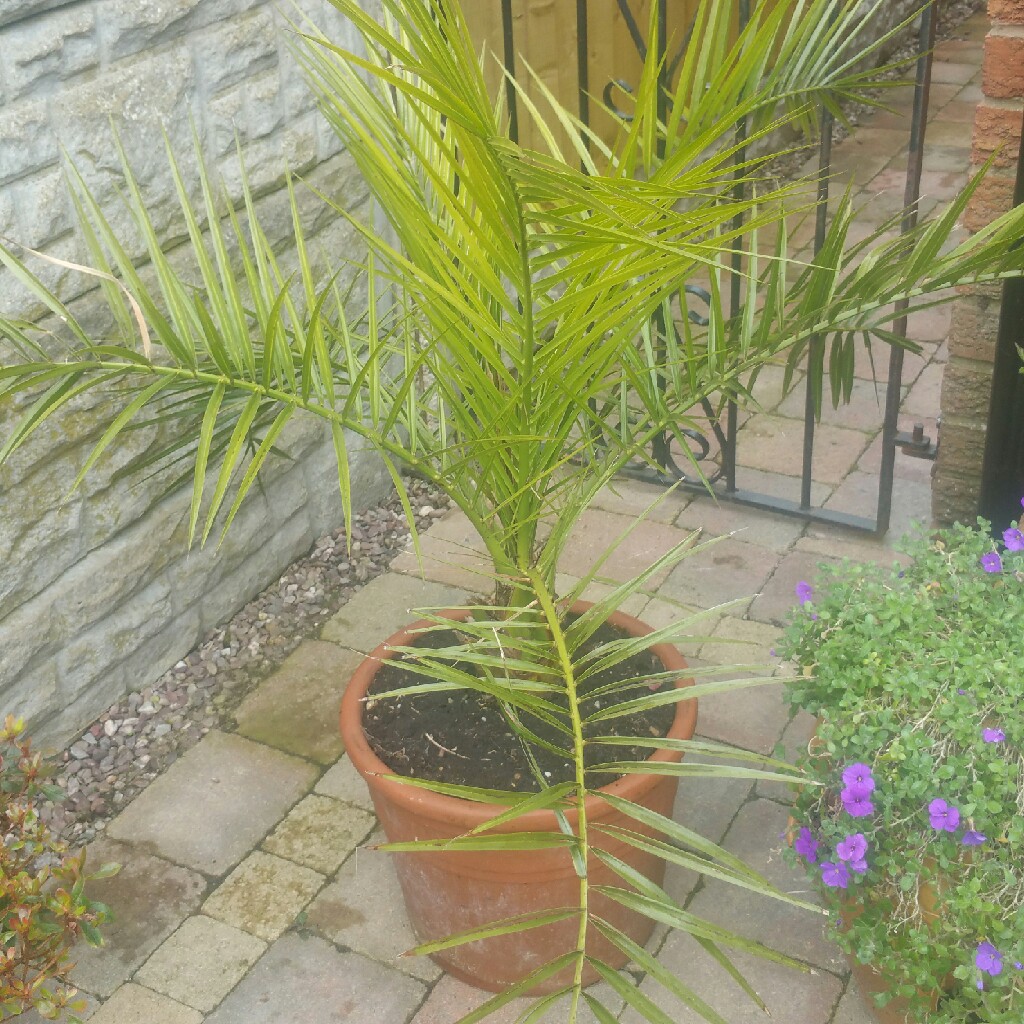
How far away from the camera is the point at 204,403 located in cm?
171

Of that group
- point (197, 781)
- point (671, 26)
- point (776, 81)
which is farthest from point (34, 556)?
point (671, 26)

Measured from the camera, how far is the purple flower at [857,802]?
60.3 inches

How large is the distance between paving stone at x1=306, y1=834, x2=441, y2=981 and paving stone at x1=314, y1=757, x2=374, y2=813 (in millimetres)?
126

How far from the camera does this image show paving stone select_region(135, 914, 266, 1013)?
1.94 m

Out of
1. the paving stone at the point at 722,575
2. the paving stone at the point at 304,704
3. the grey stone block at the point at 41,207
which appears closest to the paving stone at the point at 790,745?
the paving stone at the point at 722,575

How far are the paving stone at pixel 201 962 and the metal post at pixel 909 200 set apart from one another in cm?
143

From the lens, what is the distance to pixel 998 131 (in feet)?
7.59

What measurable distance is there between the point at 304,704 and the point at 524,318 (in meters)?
1.39

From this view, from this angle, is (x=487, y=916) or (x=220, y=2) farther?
(x=220, y=2)

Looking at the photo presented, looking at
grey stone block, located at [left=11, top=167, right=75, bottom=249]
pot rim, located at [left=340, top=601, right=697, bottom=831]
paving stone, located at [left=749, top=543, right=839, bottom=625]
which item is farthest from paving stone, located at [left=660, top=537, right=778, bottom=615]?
grey stone block, located at [left=11, top=167, right=75, bottom=249]

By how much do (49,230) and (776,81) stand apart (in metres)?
1.19

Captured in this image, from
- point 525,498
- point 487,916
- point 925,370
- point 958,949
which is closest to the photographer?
point 958,949

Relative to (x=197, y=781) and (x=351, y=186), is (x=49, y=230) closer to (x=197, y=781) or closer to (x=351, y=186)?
(x=351, y=186)

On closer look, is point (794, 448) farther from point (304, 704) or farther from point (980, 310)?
point (304, 704)
